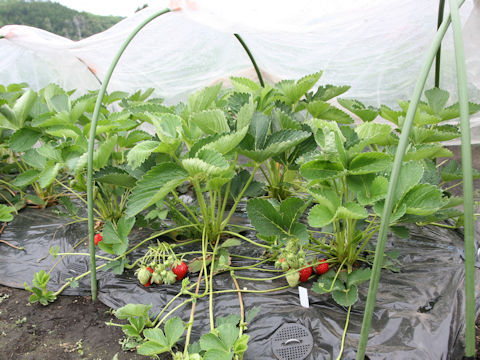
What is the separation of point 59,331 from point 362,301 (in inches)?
37.5

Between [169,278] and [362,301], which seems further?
[169,278]

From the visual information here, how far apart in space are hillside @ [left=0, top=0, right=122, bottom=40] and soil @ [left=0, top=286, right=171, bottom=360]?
344 inches

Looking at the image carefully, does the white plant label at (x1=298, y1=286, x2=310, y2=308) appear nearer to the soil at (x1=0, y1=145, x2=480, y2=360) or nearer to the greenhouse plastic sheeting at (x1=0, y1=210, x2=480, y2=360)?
the greenhouse plastic sheeting at (x1=0, y1=210, x2=480, y2=360)

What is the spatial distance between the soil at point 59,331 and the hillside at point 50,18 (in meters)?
8.74

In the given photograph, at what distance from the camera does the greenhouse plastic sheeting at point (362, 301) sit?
1.00 metres

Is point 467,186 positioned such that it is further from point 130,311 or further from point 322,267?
point 130,311

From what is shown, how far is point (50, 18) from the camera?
884cm

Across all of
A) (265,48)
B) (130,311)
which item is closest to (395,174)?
(130,311)

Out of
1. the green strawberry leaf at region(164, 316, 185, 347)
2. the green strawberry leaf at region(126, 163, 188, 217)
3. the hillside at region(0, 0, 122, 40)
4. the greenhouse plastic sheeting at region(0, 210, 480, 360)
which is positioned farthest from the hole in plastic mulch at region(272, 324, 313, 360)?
the hillside at region(0, 0, 122, 40)

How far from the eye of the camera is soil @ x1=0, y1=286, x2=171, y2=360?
3.63 ft

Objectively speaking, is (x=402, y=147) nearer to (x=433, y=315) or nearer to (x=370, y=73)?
(x=433, y=315)

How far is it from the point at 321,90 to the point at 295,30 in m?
0.35

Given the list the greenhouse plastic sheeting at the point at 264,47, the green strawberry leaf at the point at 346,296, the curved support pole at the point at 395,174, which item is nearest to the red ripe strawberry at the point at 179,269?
the green strawberry leaf at the point at 346,296

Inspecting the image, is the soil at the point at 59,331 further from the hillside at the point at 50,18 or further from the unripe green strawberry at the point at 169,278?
the hillside at the point at 50,18
